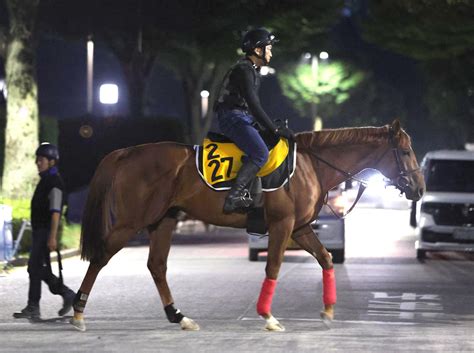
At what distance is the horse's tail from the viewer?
15.6 meters

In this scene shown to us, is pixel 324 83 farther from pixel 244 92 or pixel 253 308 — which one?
pixel 244 92

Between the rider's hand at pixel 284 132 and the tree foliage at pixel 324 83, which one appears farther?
the tree foliage at pixel 324 83

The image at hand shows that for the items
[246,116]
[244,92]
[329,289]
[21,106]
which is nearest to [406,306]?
[329,289]

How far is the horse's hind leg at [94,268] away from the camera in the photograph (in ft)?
50.4

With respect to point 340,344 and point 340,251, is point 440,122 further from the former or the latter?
point 340,344

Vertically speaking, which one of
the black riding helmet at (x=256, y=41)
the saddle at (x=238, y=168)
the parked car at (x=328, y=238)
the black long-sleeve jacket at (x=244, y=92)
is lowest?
the parked car at (x=328, y=238)

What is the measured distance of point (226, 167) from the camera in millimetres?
15555

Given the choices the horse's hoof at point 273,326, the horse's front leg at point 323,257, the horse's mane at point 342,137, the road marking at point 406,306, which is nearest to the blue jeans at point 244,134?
the horse's mane at point 342,137

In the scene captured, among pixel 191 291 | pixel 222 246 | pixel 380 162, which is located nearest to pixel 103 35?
pixel 222 246

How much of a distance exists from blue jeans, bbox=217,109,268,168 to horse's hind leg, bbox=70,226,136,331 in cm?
142

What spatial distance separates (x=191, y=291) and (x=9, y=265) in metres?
5.43

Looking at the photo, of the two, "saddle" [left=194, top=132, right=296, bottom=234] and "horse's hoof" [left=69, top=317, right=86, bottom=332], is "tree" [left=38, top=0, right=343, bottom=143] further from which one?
"horse's hoof" [left=69, top=317, right=86, bottom=332]

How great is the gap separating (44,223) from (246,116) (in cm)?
276

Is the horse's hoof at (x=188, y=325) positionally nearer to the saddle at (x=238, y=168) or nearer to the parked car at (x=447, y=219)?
the saddle at (x=238, y=168)
